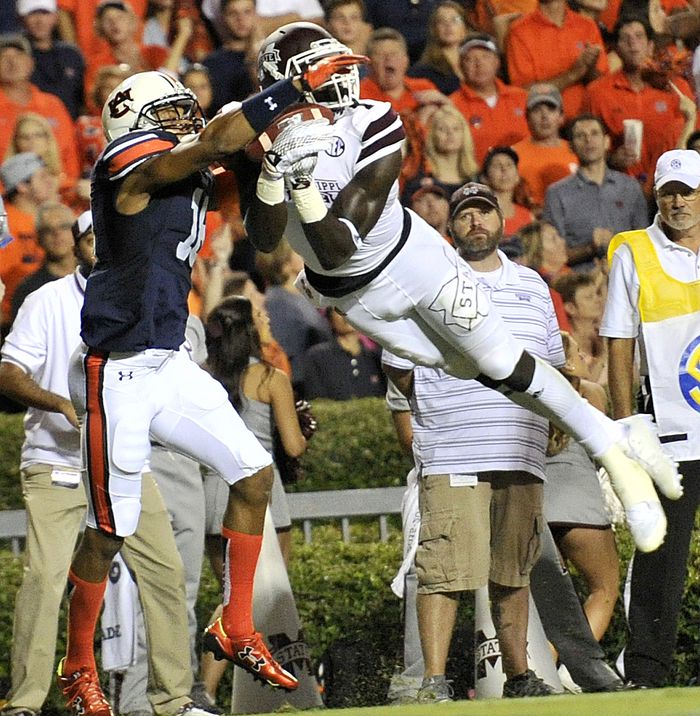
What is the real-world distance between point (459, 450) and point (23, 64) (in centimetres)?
549

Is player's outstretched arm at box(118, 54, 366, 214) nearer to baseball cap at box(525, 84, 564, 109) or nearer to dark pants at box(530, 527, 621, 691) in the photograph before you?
dark pants at box(530, 527, 621, 691)

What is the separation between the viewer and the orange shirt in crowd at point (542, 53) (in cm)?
1108

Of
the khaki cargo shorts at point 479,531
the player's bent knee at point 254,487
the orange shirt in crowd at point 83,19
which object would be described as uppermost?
the orange shirt in crowd at point 83,19

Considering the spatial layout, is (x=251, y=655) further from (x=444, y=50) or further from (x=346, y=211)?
(x=444, y=50)

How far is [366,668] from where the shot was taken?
283 inches

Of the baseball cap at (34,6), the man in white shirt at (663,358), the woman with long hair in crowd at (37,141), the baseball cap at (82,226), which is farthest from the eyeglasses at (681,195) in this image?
the baseball cap at (34,6)

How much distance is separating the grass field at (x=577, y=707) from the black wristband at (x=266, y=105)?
1878 millimetres

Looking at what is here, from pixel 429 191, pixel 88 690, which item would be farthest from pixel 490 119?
pixel 88 690

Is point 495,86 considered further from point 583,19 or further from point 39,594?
point 39,594

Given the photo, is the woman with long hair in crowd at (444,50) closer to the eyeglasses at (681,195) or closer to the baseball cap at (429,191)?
the baseball cap at (429,191)

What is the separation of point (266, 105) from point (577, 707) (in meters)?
2.09

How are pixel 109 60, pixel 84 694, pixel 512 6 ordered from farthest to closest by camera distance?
1. pixel 512 6
2. pixel 109 60
3. pixel 84 694

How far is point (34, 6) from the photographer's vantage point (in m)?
10.5

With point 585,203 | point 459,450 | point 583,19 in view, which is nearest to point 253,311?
point 459,450
